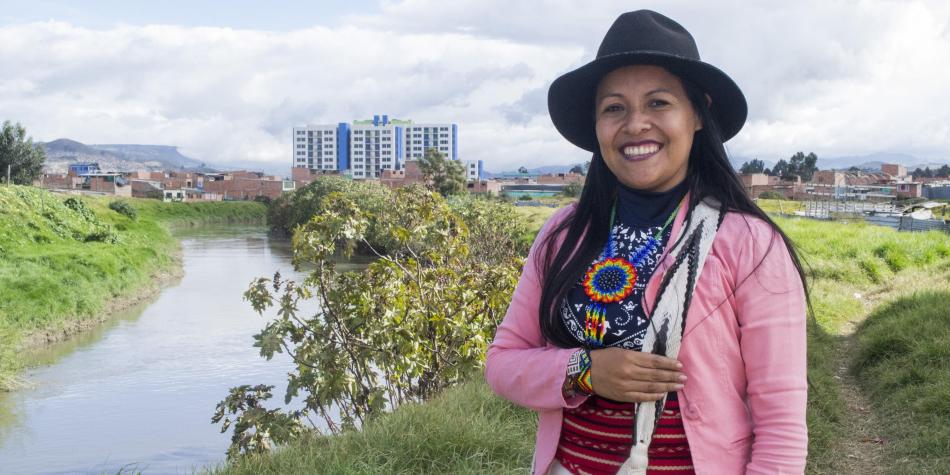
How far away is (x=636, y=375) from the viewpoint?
56.3 inches

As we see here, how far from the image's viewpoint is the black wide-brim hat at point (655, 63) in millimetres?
1570

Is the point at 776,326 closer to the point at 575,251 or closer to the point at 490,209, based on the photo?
the point at 575,251

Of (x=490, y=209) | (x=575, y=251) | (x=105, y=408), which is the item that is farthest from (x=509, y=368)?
(x=490, y=209)

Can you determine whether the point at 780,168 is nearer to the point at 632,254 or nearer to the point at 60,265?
the point at 60,265

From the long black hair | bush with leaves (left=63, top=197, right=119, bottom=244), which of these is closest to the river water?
the long black hair

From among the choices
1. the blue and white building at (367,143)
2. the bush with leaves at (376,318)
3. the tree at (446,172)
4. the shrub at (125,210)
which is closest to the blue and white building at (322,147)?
the blue and white building at (367,143)

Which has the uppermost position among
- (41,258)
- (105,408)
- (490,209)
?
(490,209)

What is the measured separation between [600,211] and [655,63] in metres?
0.29

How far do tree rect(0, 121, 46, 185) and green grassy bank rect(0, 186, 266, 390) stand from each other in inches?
464

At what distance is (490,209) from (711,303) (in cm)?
1763

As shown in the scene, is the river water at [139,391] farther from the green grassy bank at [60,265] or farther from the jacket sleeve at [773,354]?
the jacket sleeve at [773,354]

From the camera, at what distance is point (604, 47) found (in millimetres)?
1647

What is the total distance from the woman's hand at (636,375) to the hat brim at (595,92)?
20.6 inches

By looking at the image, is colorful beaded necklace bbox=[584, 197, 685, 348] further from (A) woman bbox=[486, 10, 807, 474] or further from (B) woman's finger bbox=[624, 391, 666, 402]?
(B) woman's finger bbox=[624, 391, 666, 402]
